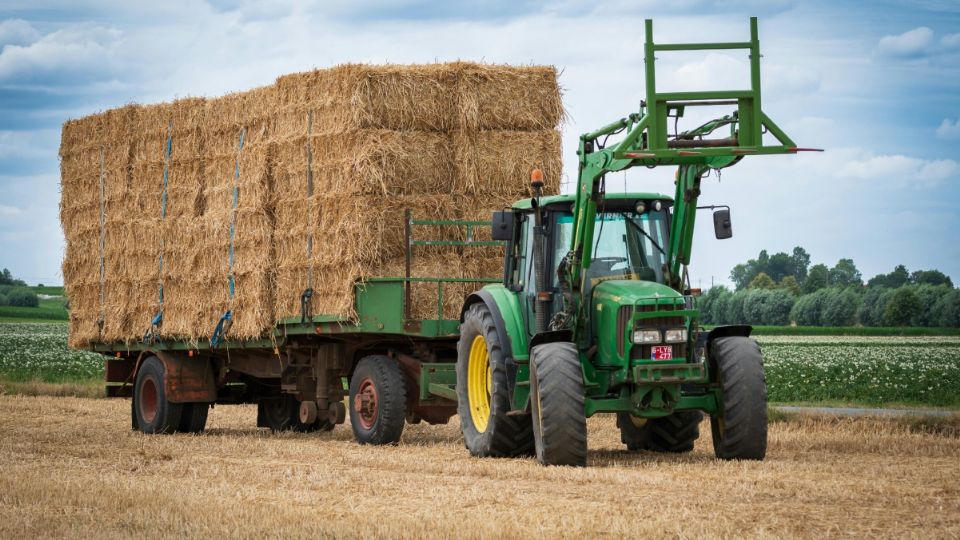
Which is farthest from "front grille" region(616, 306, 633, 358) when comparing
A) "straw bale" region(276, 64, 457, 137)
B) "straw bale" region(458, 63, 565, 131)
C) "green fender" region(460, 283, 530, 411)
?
"straw bale" region(276, 64, 457, 137)

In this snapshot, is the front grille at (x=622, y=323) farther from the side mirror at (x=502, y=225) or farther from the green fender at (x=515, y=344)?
the side mirror at (x=502, y=225)

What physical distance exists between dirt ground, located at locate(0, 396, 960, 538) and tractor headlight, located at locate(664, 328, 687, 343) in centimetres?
109

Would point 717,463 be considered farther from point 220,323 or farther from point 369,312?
point 220,323

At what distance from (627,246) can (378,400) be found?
3.83 m

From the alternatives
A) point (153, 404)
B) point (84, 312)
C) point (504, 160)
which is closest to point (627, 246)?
point (504, 160)

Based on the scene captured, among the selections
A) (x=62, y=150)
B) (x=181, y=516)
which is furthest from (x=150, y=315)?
(x=181, y=516)

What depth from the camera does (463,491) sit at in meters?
10.4

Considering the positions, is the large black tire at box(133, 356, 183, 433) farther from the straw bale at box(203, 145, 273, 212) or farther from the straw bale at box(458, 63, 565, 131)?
the straw bale at box(458, 63, 565, 131)

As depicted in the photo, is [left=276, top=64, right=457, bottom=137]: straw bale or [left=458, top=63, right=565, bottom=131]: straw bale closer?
[left=276, top=64, right=457, bottom=137]: straw bale

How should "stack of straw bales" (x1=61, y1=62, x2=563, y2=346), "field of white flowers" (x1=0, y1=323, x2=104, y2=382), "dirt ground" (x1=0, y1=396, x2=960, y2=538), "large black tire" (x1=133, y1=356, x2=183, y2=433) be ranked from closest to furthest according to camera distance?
"dirt ground" (x1=0, y1=396, x2=960, y2=538)
"stack of straw bales" (x1=61, y1=62, x2=563, y2=346)
"large black tire" (x1=133, y1=356, x2=183, y2=433)
"field of white flowers" (x1=0, y1=323, x2=104, y2=382)

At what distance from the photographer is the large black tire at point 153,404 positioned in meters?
19.1

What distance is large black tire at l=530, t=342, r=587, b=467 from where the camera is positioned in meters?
12.1

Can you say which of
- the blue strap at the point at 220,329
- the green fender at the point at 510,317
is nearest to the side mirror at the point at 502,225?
the green fender at the point at 510,317

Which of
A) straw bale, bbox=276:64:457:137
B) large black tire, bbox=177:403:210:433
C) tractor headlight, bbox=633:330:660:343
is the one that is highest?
straw bale, bbox=276:64:457:137
